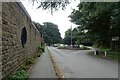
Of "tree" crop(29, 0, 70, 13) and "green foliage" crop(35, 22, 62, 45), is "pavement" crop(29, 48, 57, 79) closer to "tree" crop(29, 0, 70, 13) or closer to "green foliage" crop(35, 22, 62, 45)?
"tree" crop(29, 0, 70, 13)

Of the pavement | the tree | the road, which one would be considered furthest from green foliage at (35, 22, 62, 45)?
the tree

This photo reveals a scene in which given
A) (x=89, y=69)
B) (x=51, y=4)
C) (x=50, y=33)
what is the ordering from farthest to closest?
(x=50, y=33) → (x=89, y=69) → (x=51, y=4)

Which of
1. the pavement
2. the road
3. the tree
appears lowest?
the road

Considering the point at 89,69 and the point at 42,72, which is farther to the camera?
the point at 89,69

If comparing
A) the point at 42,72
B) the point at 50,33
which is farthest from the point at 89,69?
the point at 50,33

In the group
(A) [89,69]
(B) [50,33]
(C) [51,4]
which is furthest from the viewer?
(B) [50,33]

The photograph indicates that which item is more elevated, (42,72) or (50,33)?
(50,33)

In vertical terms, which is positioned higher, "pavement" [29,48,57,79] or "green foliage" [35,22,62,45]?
"green foliage" [35,22,62,45]

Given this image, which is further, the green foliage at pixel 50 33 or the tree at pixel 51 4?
the green foliage at pixel 50 33

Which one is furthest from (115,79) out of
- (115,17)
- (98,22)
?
(98,22)

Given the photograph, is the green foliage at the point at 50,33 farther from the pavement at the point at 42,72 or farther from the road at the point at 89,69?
the pavement at the point at 42,72

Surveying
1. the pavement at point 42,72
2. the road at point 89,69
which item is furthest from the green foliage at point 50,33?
the pavement at point 42,72

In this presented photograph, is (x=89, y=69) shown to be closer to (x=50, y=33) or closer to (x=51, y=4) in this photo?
(x=51, y=4)

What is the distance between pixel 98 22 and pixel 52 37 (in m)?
78.7
